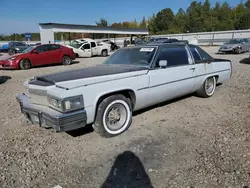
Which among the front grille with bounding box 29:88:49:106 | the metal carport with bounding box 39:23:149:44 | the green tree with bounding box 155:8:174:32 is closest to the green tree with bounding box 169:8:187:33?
the green tree with bounding box 155:8:174:32

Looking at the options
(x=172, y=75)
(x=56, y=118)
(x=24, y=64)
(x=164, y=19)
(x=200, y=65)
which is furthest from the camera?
(x=164, y=19)

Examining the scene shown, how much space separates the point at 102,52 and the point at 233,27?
61613 millimetres

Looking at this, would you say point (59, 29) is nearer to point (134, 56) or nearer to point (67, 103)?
point (134, 56)

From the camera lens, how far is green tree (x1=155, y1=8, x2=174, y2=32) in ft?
305

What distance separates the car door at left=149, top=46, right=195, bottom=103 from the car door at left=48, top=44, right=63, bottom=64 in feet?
34.6

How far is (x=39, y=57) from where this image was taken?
13453 millimetres

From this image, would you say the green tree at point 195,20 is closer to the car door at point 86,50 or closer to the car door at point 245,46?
the car door at point 245,46

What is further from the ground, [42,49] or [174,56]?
[42,49]

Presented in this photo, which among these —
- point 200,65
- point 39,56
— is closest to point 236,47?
point 39,56

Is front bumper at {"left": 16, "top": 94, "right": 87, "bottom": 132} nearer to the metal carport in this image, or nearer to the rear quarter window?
the rear quarter window

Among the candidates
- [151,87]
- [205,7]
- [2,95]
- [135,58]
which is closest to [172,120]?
[151,87]

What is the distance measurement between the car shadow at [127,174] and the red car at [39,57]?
11.4 metres

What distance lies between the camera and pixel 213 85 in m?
6.36

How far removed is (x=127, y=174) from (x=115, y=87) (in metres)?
1.48
